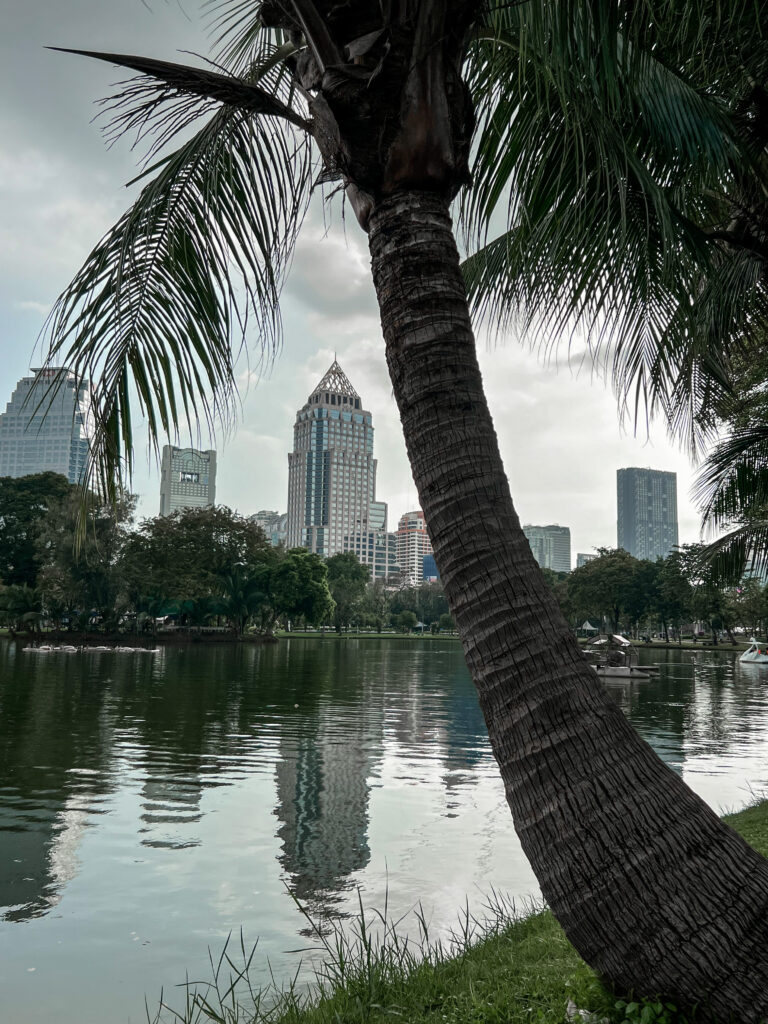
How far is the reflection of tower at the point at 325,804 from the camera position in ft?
23.3

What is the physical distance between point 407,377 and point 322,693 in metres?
21.0

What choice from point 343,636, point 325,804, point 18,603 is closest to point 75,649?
point 18,603

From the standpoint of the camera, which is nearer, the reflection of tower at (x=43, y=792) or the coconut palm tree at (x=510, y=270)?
the coconut palm tree at (x=510, y=270)

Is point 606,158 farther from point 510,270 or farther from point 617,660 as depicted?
point 617,660

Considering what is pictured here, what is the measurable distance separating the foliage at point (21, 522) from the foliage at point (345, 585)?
34.9m

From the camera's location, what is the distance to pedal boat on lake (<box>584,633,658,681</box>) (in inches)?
1255

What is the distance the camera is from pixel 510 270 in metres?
4.45

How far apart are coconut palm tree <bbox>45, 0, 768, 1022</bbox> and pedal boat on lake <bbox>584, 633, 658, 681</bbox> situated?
28386mm

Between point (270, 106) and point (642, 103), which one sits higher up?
point (642, 103)

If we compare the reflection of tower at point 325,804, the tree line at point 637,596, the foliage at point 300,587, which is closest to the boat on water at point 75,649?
the foliage at point 300,587

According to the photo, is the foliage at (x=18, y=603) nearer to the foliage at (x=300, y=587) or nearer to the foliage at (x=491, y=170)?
the foliage at (x=300, y=587)

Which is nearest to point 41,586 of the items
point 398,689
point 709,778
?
point 398,689

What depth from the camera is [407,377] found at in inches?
110

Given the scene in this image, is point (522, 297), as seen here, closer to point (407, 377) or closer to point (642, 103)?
point (642, 103)
